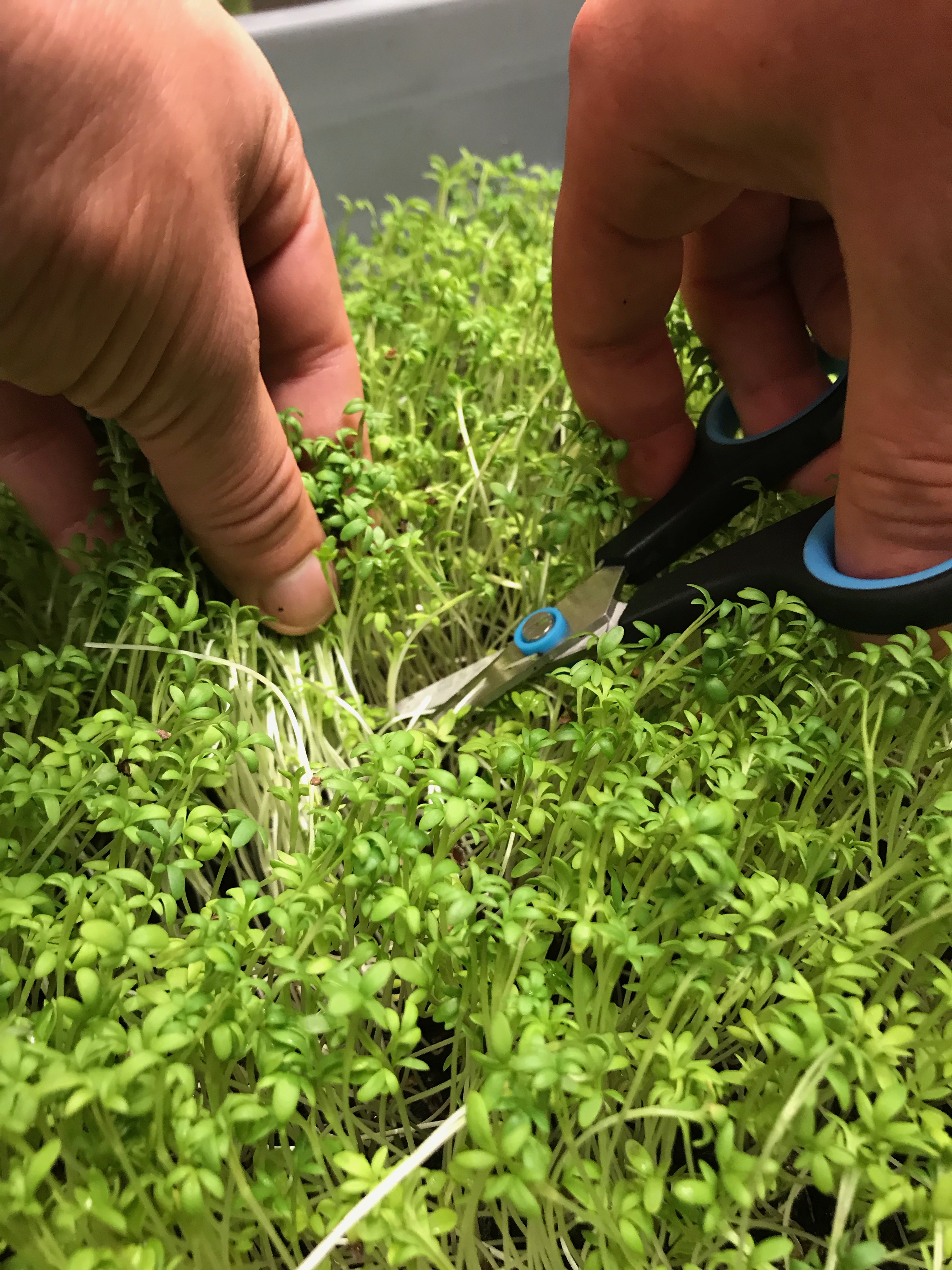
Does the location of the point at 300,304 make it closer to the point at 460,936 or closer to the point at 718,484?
the point at 718,484

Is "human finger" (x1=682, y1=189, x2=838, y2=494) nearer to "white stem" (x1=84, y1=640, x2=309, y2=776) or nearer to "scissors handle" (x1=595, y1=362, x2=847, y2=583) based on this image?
"scissors handle" (x1=595, y1=362, x2=847, y2=583)

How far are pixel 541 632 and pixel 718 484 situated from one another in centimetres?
29

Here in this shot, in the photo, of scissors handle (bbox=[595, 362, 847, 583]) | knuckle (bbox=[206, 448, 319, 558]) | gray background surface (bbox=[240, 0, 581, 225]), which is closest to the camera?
knuckle (bbox=[206, 448, 319, 558])

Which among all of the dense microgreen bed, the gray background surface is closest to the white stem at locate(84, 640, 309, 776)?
the dense microgreen bed

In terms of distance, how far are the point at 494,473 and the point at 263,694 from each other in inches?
18.7

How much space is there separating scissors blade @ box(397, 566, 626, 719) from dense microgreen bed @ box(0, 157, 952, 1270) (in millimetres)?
34

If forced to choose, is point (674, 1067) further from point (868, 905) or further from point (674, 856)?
point (868, 905)

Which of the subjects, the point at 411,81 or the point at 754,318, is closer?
the point at 754,318

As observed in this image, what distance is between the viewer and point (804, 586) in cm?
77

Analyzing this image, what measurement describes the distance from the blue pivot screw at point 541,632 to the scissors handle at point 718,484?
0.11 m

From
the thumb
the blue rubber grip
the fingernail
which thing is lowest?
the blue rubber grip

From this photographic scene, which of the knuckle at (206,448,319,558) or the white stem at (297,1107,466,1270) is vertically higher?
the knuckle at (206,448,319,558)

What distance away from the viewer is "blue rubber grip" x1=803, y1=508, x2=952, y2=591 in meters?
0.70

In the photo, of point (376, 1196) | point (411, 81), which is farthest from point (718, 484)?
point (411, 81)
